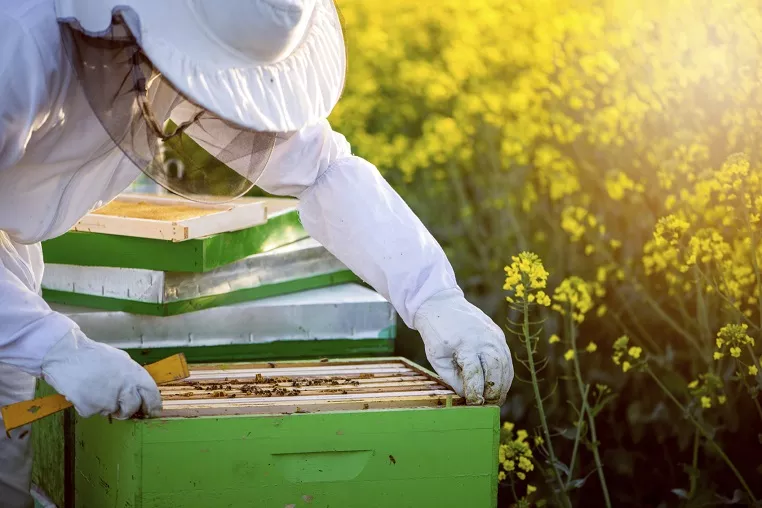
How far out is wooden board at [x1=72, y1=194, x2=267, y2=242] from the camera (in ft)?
8.82

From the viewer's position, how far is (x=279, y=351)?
2.88 metres

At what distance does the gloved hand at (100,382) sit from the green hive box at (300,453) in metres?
0.04

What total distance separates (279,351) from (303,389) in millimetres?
625

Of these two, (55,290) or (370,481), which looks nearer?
(370,481)

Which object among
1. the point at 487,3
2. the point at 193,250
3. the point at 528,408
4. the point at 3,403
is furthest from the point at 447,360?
the point at 487,3

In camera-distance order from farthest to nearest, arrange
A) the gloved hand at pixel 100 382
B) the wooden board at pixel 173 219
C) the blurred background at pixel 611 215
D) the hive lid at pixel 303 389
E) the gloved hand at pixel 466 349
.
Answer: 1. the blurred background at pixel 611 215
2. the wooden board at pixel 173 219
3. the gloved hand at pixel 466 349
4. the hive lid at pixel 303 389
5. the gloved hand at pixel 100 382

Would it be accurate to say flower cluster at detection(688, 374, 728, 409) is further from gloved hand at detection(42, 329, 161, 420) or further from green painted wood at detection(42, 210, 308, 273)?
gloved hand at detection(42, 329, 161, 420)

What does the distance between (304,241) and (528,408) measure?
36.1 inches

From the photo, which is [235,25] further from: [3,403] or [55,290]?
[55,290]

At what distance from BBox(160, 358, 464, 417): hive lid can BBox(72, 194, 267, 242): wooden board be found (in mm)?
379

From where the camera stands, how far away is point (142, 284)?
275cm

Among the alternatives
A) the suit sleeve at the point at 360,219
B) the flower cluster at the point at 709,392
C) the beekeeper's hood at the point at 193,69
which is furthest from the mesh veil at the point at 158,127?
the flower cluster at the point at 709,392

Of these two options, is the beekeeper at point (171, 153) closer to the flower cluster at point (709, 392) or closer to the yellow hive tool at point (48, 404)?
the yellow hive tool at point (48, 404)

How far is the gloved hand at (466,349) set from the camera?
7.14ft
